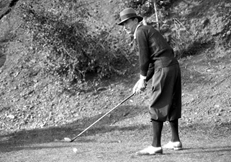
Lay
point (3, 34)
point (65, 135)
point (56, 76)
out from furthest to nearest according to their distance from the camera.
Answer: point (3, 34) → point (56, 76) → point (65, 135)

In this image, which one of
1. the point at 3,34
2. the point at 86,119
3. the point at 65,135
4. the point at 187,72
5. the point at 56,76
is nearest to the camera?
the point at 65,135

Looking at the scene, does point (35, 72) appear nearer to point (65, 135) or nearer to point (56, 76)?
point (56, 76)

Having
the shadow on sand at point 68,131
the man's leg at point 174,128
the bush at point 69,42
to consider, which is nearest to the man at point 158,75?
the man's leg at point 174,128

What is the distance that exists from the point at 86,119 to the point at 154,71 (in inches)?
158

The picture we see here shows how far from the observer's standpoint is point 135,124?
8.56 metres

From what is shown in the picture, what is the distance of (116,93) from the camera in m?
10.0

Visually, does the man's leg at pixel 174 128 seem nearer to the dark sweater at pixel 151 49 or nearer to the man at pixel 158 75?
the man at pixel 158 75

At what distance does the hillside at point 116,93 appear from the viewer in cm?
819

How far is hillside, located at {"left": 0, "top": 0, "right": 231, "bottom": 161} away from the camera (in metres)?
8.19

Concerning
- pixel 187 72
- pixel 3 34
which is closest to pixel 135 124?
pixel 187 72

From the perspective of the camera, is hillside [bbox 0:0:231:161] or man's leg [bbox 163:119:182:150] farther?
hillside [bbox 0:0:231:161]

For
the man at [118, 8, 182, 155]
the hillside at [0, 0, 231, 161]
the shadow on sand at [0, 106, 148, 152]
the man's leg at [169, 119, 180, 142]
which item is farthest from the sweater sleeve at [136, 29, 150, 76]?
the shadow on sand at [0, 106, 148, 152]

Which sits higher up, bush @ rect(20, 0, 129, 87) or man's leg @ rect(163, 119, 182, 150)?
bush @ rect(20, 0, 129, 87)

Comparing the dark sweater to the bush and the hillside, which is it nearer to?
the hillside
